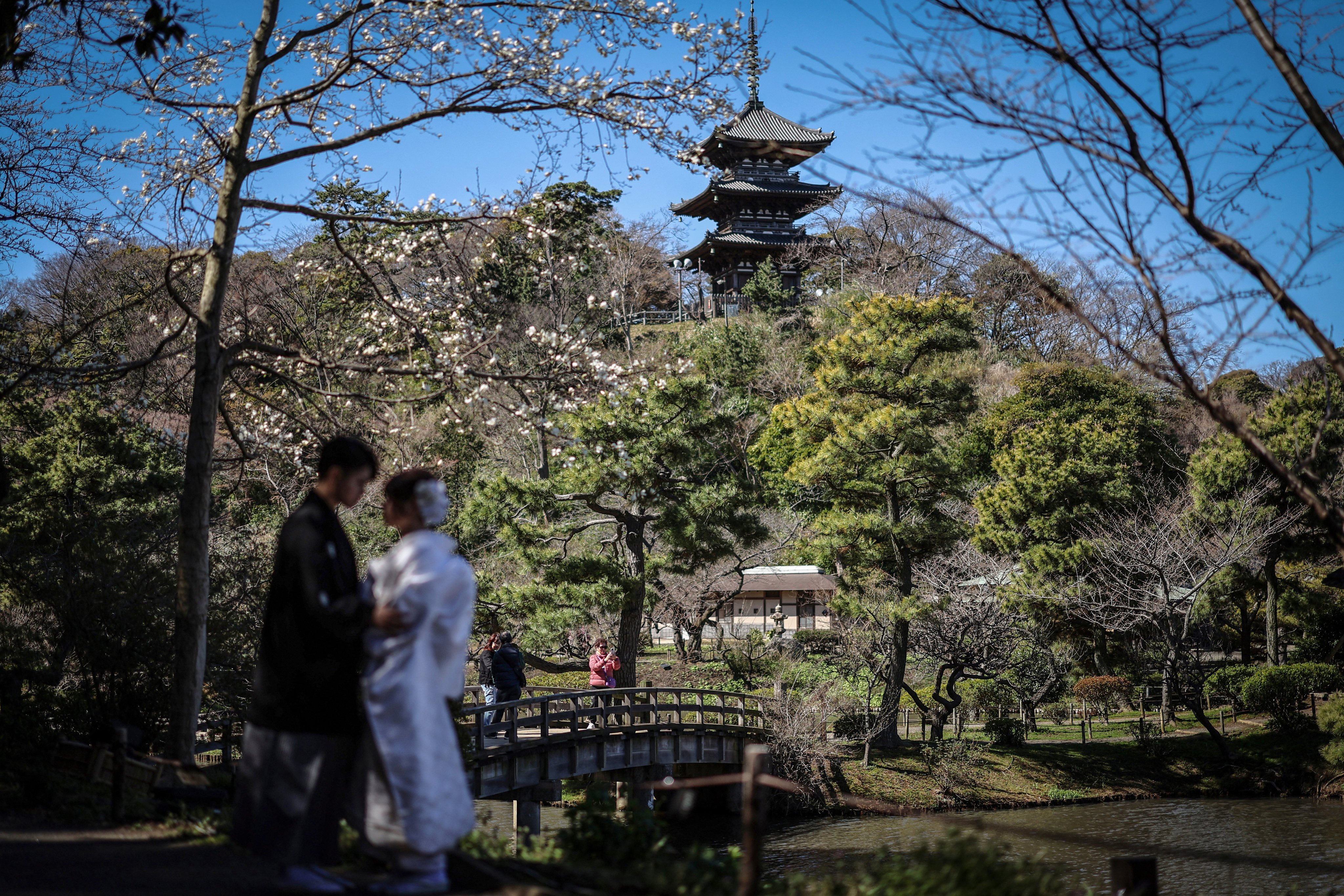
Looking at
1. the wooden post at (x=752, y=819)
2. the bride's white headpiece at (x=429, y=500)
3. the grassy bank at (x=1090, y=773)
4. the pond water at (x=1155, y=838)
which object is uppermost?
the bride's white headpiece at (x=429, y=500)

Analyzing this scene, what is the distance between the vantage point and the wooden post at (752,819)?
118 inches

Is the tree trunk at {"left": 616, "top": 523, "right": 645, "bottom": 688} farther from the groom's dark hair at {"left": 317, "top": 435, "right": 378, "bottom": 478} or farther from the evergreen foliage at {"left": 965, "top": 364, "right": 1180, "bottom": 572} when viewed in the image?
the groom's dark hair at {"left": 317, "top": 435, "right": 378, "bottom": 478}

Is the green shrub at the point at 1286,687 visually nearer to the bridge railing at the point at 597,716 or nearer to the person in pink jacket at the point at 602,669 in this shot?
the bridge railing at the point at 597,716

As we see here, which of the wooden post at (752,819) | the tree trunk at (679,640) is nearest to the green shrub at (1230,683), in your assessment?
the tree trunk at (679,640)

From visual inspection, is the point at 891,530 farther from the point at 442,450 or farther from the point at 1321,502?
the point at 1321,502

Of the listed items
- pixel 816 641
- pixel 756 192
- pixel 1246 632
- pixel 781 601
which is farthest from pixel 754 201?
pixel 1246 632

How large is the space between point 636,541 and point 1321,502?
13.9 meters

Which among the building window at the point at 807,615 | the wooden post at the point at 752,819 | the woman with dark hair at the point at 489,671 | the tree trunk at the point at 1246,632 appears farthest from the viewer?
the building window at the point at 807,615

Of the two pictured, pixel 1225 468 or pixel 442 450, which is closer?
pixel 1225 468

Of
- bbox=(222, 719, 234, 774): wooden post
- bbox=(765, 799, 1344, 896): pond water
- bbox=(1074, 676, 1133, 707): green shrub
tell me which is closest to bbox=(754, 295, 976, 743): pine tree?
bbox=(765, 799, 1344, 896): pond water

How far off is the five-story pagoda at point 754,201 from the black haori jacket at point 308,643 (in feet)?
133

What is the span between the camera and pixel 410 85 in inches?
292

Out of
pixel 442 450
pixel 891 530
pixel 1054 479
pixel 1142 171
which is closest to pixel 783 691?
pixel 891 530

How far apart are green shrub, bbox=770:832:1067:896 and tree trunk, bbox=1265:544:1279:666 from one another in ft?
71.6
